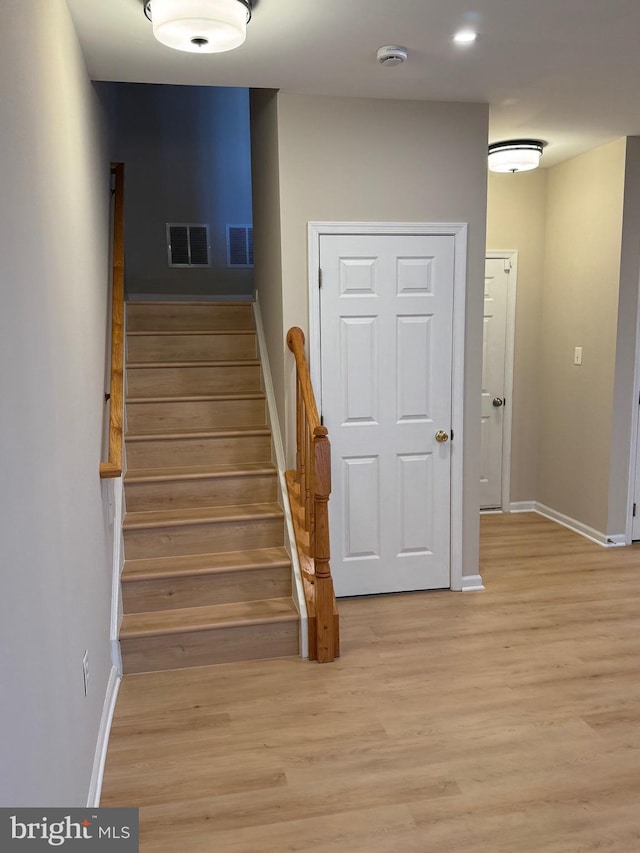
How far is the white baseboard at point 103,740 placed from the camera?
2201 mm

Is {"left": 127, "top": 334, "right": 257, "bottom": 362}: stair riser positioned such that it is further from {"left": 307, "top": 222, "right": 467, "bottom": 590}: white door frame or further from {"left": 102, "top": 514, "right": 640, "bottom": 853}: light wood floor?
{"left": 102, "top": 514, "right": 640, "bottom": 853}: light wood floor

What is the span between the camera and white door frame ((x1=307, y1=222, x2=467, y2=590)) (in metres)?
3.63

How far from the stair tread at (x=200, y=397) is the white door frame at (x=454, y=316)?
0.66 m

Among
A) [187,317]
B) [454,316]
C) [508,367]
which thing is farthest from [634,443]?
[187,317]

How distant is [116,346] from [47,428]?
5.09 feet

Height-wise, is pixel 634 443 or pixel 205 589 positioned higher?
pixel 634 443

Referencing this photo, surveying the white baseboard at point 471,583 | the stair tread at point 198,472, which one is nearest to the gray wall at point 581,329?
the white baseboard at point 471,583

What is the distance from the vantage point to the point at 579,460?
502 centimetres

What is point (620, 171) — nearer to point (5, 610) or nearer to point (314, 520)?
point (314, 520)

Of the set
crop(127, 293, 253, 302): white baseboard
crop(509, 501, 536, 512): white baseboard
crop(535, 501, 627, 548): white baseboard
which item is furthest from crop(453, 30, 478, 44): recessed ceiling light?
crop(509, 501, 536, 512): white baseboard

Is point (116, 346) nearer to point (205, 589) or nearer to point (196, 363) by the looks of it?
point (196, 363)

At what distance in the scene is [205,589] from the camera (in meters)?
3.37

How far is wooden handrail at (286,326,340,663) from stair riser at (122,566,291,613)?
0.18m

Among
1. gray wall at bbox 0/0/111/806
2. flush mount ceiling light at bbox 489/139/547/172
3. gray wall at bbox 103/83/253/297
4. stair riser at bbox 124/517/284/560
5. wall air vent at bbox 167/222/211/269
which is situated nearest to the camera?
gray wall at bbox 0/0/111/806
